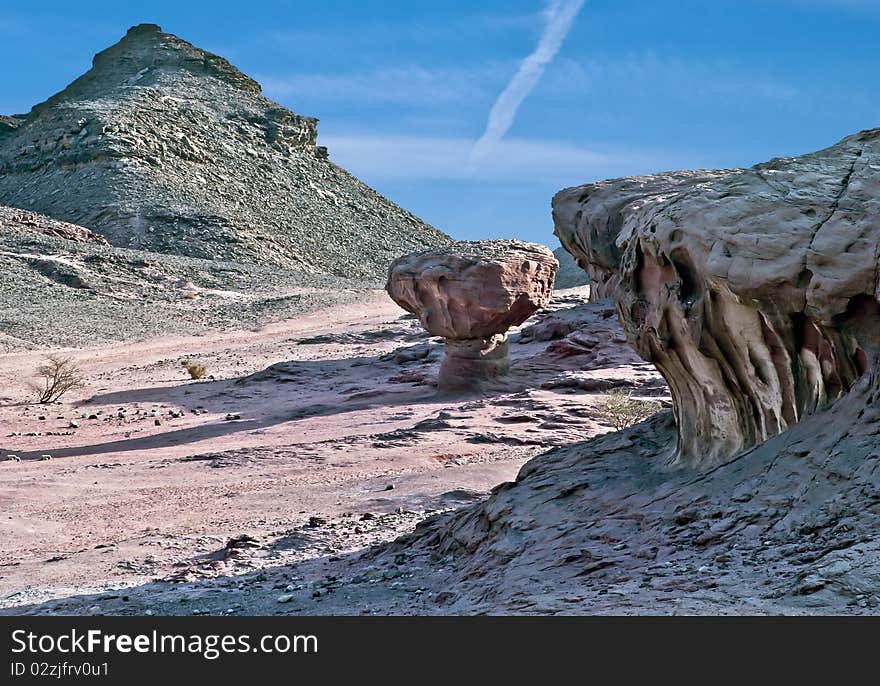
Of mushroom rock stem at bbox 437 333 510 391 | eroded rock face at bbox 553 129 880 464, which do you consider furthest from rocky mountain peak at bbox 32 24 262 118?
eroded rock face at bbox 553 129 880 464

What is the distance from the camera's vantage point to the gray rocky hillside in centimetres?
6138

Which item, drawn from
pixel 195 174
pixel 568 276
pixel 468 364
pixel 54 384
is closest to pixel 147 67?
pixel 195 174

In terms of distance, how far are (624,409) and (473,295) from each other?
12.3ft

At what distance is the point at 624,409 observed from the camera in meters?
13.9

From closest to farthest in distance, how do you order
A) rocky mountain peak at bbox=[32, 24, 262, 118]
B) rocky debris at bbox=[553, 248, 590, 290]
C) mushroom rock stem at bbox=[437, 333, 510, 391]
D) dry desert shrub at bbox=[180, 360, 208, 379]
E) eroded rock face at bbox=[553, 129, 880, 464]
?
eroded rock face at bbox=[553, 129, 880, 464] → mushroom rock stem at bbox=[437, 333, 510, 391] → dry desert shrub at bbox=[180, 360, 208, 379] → rocky debris at bbox=[553, 248, 590, 290] → rocky mountain peak at bbox=[32, 24, 262, 118]

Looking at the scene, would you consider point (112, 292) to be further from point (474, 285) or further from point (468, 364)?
point (474, 285)

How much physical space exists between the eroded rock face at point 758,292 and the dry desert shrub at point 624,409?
6.24 m

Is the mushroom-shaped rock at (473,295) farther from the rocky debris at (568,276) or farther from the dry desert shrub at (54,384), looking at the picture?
the rocky debris at (568,276)

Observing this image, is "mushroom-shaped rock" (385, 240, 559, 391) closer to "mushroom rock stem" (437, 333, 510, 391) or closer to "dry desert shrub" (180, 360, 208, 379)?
"mushroom rock stem" (437, 333, 510, 391)

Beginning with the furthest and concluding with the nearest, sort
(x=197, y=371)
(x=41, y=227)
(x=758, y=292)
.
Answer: (x=41, y=227)
(x=197, y=371)
(x=758, y=292)

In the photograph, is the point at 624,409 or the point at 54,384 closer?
the point at 624,409

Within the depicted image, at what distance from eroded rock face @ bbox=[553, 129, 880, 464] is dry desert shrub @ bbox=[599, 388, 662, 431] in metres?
6.24

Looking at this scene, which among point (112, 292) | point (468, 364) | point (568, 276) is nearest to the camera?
point (468, 364)
